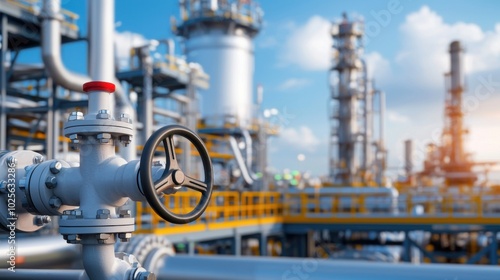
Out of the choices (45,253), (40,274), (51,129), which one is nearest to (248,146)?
(51,129)

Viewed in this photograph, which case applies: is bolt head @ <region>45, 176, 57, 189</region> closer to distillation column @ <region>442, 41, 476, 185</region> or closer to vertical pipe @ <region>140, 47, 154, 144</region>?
vertical pipe @ <region>140, 47, 154, 144</region>

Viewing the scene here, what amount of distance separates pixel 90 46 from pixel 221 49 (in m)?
13.1

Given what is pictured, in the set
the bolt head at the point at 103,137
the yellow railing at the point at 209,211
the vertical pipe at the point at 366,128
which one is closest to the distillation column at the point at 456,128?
the vertical pipe at the point at 366,128

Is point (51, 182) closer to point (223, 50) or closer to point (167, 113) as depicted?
point (167, 113)

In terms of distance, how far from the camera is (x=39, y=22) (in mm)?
9094

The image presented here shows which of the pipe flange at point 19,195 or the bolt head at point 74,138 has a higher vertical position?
the bolt head at point 74,138

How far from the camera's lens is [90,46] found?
8.38m

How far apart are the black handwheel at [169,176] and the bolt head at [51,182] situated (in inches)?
13.6

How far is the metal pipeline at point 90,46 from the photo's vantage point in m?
8.21

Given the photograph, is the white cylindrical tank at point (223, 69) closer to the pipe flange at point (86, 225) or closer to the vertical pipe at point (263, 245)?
the vertical pipe at point (263, 245)

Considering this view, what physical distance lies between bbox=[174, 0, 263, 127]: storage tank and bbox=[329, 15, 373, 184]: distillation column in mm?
3693

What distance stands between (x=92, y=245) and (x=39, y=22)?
8515mm

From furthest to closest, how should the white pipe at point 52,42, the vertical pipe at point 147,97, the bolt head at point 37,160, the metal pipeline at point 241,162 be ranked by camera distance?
the metal pipeline at point 241,162, the vertical pipe at point 147,97, the white pipe at point 52,42, the bolt head at point 37,160

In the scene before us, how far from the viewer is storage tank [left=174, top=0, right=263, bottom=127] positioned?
20.8 meters
